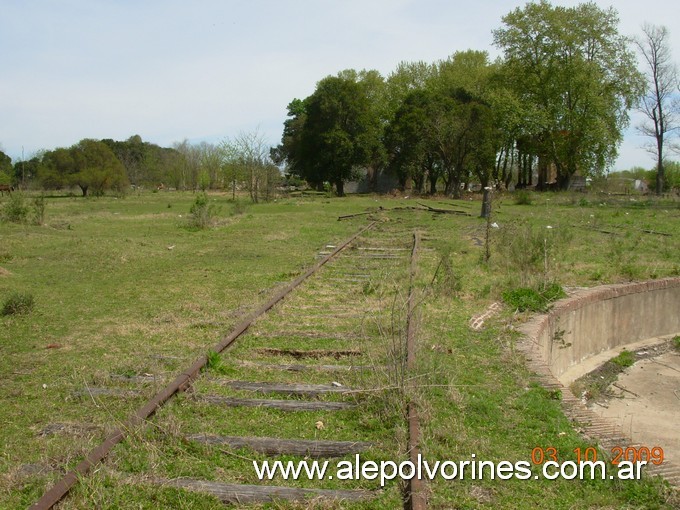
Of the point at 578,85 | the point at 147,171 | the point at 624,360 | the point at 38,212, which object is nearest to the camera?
the point at 624,360

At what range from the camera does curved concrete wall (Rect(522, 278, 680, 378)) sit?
27.6ft

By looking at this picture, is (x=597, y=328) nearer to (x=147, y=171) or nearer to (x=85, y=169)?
(x=85, y=169)

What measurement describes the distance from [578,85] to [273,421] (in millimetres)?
41894

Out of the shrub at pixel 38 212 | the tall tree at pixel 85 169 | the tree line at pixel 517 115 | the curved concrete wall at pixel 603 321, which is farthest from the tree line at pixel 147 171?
the curved concrete wall at pixel 603 321

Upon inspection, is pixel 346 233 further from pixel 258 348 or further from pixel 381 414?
pixel 381 414

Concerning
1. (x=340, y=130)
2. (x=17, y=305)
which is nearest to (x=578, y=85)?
(x=340, y=130)

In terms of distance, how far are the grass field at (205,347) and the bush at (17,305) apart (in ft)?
0.25

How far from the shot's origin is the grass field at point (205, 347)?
3.75 metres

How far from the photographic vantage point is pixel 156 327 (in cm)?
741

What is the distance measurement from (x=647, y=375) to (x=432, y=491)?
23.1 ft

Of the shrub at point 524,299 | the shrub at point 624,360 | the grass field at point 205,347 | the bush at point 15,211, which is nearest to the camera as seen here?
the grass field at point 205,347

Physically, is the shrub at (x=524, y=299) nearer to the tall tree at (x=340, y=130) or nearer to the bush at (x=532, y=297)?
the bush at (x=532, y=297)

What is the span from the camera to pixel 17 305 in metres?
8.08

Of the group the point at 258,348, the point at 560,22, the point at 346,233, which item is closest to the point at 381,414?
the point at 258,348
